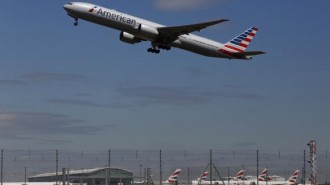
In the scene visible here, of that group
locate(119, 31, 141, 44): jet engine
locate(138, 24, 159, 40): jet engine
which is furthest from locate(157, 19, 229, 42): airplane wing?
locate(119, 31, 141, 44): jet engine

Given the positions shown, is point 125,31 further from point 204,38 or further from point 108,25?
point 204,38

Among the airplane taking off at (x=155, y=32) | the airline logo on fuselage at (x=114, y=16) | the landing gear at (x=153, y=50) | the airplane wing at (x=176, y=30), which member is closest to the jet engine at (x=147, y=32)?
the airplane taking off at (x=155, y=32)

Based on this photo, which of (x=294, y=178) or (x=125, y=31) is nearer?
(x=125, y=31)

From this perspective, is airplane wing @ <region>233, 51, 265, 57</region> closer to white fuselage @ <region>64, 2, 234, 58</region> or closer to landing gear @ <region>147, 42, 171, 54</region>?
white fuselage @ <region>64, 2, 234, 58</region>

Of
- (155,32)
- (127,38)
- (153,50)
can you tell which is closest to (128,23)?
(155,32)

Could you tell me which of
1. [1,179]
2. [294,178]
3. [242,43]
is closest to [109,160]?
[1,179]

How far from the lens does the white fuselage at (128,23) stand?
222 feet

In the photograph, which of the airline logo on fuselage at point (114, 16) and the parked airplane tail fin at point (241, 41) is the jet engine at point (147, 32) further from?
the parked airplane tail fin at point (241, 41)

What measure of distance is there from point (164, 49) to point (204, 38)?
178 inches

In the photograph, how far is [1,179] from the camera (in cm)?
5175

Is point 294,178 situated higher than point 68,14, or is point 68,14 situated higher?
point 68,14

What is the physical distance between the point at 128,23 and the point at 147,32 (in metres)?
2.29

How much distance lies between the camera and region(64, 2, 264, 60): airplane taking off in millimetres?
67938

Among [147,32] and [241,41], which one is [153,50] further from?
[241,41]
